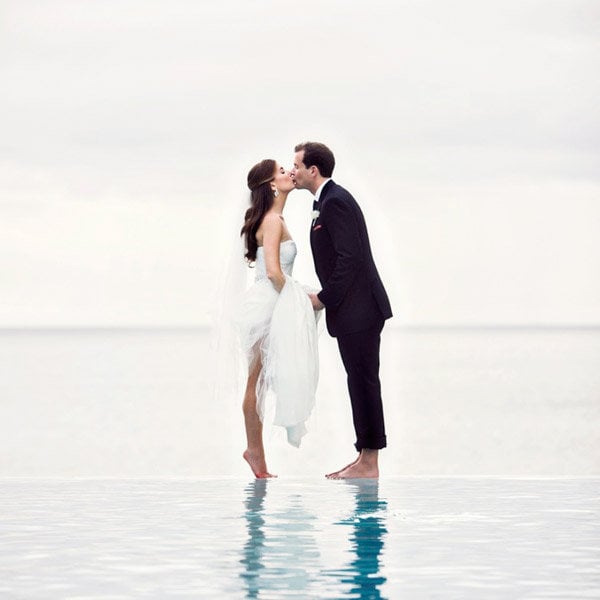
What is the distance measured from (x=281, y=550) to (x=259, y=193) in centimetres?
320

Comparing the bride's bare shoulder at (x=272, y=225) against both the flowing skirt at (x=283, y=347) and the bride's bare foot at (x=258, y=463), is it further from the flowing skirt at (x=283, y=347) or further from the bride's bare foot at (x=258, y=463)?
the bride's bare foot at (x=258, y=463)

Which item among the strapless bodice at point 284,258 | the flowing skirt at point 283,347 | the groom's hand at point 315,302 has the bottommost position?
the flowing skirt at point 283,347

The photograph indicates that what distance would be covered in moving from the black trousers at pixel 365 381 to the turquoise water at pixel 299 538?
287 millimetres

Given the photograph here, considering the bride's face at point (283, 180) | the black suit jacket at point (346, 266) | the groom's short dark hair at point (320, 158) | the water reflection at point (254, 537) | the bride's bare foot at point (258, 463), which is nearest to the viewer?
the water reflection at point (254, 537)

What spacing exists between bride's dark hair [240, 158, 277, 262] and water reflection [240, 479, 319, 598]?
1680 mm

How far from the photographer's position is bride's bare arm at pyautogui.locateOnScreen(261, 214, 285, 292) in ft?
32.0

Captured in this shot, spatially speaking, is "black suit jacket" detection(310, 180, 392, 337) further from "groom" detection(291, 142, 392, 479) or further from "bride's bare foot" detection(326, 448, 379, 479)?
"bride's bare foot" detection(326, 448, 379, 479)

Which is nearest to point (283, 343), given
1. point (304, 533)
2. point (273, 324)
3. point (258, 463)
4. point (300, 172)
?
point (273, 324)

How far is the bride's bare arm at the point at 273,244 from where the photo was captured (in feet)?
32.0

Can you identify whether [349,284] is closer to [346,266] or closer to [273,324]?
[346,266]

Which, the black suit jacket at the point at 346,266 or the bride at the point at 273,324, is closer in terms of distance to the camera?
the black suit jacket at the point at 346,266

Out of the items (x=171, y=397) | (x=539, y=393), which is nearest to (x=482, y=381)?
(x=539, y=393)

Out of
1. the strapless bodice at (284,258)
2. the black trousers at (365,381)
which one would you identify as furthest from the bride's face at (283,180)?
the black trousers at (365,381)

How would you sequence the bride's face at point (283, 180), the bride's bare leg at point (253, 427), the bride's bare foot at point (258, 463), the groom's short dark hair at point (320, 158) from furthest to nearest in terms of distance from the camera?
1. the bride's bare foot at point (258, 463)
2. the bride's bare leg at point (253, 427)
3. the bride's face at point (283, 180)
4. the groom's short dark hair at point (320, 158)
